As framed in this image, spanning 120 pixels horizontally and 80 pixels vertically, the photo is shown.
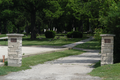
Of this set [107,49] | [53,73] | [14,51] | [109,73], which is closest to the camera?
[109,73]

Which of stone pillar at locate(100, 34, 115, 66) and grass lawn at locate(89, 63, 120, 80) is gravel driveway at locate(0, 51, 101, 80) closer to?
grass lawn at locate(89, 63, 120, 80)

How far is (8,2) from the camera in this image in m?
40.4

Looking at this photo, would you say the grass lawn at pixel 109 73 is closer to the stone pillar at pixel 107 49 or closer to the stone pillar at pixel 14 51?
the stone pillar at pixel 107 49

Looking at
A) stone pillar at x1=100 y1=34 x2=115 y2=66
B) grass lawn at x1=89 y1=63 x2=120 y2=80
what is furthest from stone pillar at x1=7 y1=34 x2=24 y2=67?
stone pillar at x1=100 y1=34 x2=115 y2=66

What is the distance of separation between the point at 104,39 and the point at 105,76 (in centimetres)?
317

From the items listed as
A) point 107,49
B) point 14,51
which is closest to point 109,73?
point 107,49

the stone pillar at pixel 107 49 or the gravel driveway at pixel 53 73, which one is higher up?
the stone pillar at pixel 107 49

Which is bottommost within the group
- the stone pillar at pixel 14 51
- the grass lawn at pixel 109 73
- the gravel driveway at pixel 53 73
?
the gravel driveway at pixel 53 73

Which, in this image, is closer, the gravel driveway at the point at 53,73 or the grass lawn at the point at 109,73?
the gravel driveway at the point at 53,73

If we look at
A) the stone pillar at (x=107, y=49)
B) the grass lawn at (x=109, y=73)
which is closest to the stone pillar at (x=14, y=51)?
the grass lawn at (x=109, y=73)

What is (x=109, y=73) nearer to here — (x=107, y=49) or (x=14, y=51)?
(x=107, y=49)

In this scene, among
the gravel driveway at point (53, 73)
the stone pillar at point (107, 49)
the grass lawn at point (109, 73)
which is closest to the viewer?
the gravel driveway at point (53, 73)

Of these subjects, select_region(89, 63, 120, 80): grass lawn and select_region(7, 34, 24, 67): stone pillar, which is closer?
select_region(89, 63, 120, 80): grass lawn

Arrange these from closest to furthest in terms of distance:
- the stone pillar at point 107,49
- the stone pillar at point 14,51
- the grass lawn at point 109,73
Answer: the grass lawn at point 109,73 < the stone pillar at point 107,49 < the stone pillar at point 14,51
